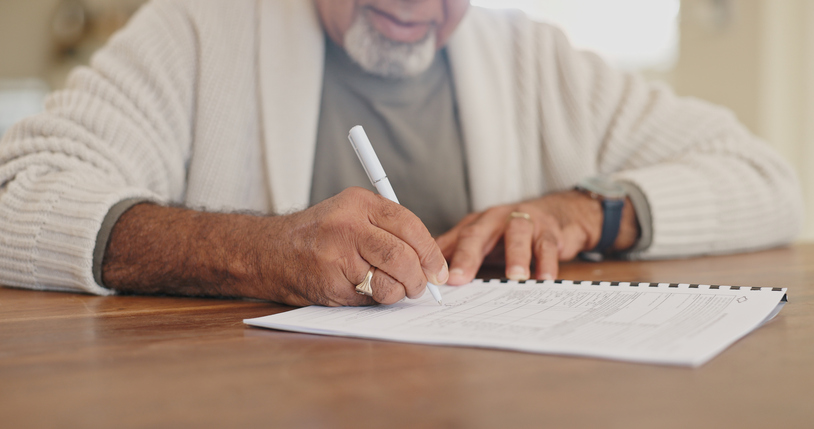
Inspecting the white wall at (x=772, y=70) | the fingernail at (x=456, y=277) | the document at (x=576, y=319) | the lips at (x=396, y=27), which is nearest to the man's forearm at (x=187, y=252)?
the document at (x=576, y=319)

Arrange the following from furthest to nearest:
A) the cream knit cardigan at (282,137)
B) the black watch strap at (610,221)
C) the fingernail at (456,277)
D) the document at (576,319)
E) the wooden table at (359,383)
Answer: the black watch strap at (610,221), the cream knit cardigan at (282,137), the fingernail at (456,277), the document at (576,319), the wooden table at (359,383)

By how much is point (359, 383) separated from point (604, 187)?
0.80 meters

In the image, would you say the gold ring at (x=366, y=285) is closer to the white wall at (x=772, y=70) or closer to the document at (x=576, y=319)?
the document at (x=576, y=319)

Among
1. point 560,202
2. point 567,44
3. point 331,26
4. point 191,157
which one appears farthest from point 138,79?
point 567,44

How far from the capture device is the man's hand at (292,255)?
0.59m

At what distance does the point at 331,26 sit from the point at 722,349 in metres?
1.01

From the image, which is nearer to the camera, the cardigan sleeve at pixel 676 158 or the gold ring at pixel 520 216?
the gold ring at pixel 520 216

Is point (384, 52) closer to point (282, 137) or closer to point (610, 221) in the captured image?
point (282, 137)

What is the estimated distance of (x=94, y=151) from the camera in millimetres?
950

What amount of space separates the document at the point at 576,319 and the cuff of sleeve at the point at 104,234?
1.01 ft

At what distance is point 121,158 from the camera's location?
0.98 m

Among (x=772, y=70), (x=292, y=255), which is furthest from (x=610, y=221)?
(x=772, y=70)

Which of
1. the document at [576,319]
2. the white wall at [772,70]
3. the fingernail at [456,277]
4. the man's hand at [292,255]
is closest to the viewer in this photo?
the document at [576,319]

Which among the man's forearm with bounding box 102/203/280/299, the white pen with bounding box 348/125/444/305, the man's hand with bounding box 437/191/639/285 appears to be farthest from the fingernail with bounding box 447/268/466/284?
the man's forearm with bounding box 102/203/280/299
